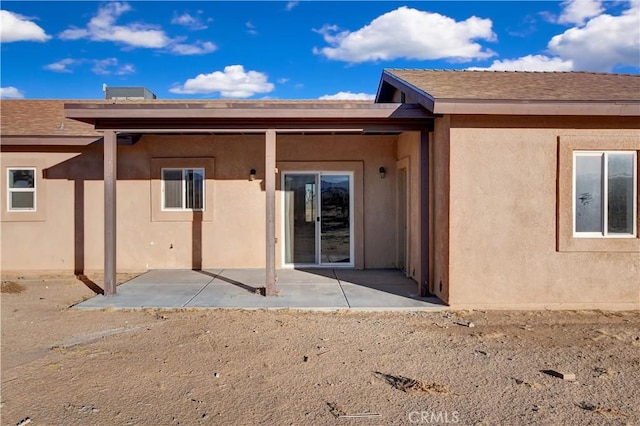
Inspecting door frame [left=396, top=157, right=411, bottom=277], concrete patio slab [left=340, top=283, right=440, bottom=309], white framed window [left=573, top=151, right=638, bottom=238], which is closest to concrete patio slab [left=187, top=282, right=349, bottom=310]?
concrete patio slab [left=340, top=283, right=440, bottom=309]

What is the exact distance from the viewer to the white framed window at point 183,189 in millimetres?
11008

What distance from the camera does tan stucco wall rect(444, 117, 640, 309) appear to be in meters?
7.29

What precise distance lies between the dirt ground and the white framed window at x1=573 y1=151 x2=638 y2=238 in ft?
4.46

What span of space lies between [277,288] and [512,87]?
18.3 feet

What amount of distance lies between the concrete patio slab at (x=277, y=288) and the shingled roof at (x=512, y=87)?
129 inches

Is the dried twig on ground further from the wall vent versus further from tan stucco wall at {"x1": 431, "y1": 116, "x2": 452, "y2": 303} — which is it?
the wall vent

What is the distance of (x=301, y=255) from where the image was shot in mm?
11062

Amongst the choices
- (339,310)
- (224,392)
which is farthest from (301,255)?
(224,392)

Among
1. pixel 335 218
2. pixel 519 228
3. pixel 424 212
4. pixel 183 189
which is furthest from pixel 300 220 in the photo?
pixel 519 228

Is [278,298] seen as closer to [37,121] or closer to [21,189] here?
[21,189]

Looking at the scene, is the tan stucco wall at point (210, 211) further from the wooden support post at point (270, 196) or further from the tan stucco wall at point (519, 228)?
the tan stucco wall at point (519, 228)

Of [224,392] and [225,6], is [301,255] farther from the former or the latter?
[225,6]
